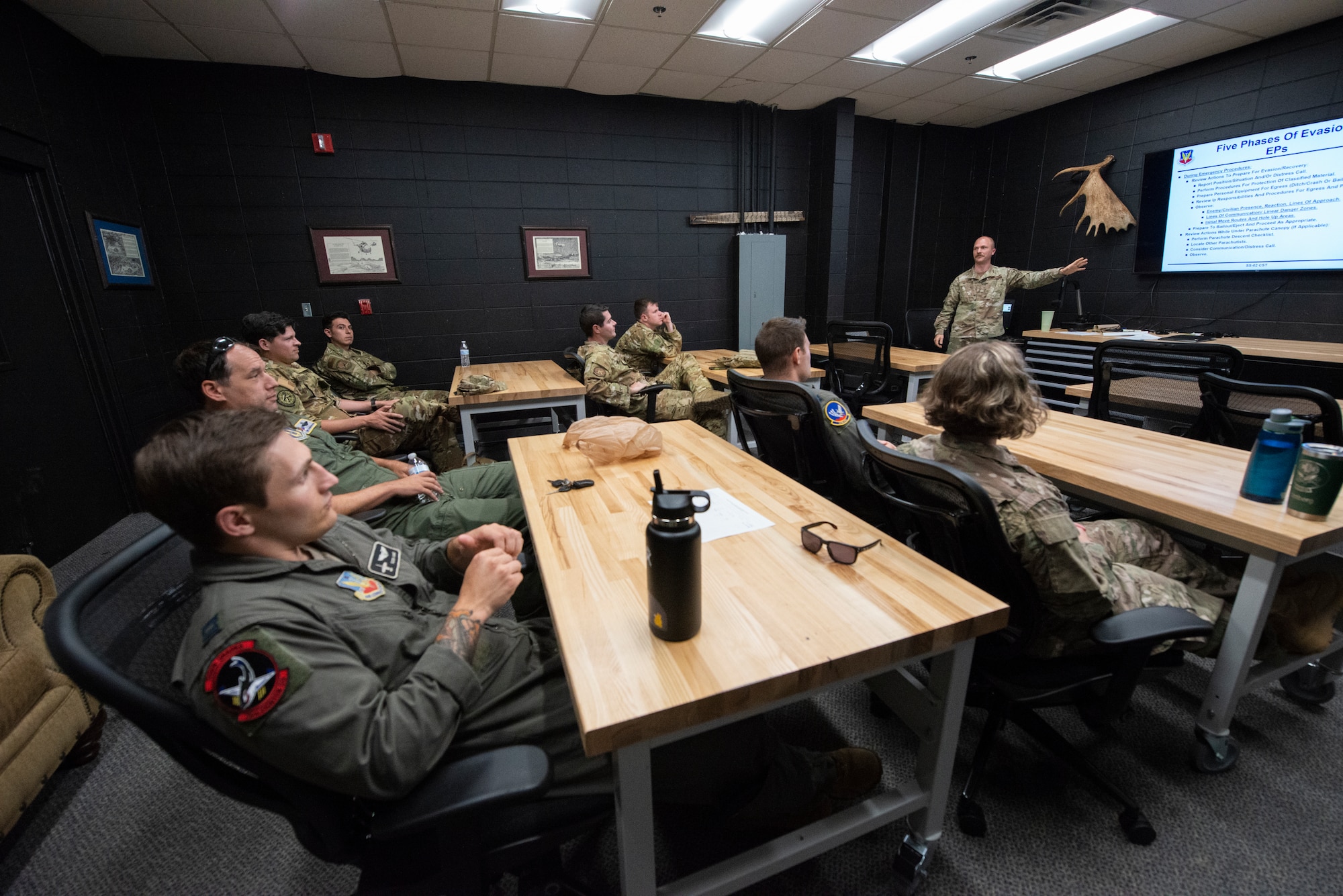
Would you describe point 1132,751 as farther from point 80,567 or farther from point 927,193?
point 927,193

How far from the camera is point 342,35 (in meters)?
3.38

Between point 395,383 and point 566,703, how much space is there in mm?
4341

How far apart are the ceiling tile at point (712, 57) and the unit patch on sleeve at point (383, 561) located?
3932mm

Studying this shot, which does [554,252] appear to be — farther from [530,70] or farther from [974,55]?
[974,55]

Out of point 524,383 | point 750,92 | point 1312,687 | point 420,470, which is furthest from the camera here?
point 750,92

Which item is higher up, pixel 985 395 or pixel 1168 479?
pixel 985 395

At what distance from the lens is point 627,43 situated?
3.63 meters

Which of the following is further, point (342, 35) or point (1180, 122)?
point (1180, 122)

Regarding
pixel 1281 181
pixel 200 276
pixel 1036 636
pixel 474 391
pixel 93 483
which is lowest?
pixel 93 483

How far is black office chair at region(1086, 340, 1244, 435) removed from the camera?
175 centimetres

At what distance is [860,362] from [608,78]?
300 cm

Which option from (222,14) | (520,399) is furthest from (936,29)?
(222,14)

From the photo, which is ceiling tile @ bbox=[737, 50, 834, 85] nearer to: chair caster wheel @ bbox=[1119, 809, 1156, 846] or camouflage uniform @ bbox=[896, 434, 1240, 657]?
camouflage uniform @ bbox=[896, 434, 1240, 657]

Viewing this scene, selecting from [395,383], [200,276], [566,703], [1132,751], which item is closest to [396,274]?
[395,383]
